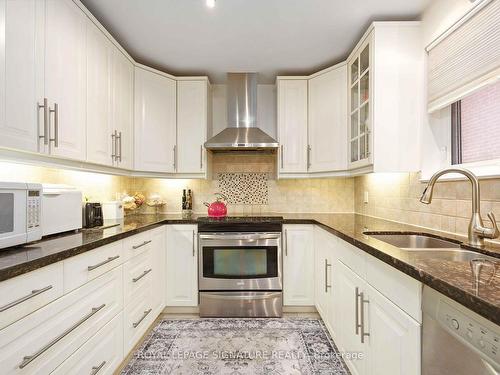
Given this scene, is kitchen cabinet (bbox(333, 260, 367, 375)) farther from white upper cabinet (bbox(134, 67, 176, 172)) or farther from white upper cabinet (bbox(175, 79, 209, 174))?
white upper cabinet (bbox(134, 67, 176, 172))

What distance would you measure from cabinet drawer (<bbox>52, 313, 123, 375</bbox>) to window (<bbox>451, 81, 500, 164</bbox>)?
233 cm

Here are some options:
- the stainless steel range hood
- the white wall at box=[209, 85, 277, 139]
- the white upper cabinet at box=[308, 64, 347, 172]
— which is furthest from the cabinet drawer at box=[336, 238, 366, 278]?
the white wall at box=[209, 85, 277, 139]

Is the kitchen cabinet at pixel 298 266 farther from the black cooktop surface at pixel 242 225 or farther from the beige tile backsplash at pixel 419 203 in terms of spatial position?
the beige tile backsplash at pixel 419 203

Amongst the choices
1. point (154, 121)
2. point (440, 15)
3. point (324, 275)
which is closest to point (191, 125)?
point (154, 121)

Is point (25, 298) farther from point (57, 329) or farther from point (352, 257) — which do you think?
point (352, 257)

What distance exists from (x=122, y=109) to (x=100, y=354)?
183 cm

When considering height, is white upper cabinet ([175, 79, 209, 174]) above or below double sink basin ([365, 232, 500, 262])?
above

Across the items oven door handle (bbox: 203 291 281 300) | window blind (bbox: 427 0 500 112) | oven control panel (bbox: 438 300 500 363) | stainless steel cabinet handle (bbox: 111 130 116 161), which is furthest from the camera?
oven door handle (bbox: 203 291 281 300)

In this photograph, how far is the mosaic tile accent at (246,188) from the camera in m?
3.13

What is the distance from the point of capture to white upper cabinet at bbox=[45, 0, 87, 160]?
1446 millimetres

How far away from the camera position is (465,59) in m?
1.51

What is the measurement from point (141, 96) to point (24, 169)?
50.0 inches

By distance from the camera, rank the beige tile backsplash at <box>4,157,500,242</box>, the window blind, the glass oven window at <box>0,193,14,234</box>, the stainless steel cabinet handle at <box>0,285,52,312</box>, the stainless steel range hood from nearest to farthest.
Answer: the stainless steel cabinet handle at <box>0,285,52,312</box> → the glass oven window at <box>0,193,14,234</box> → the window blind → the beige tile backsplash at <box>4,157,500,242</box> → the stainless steel range hood

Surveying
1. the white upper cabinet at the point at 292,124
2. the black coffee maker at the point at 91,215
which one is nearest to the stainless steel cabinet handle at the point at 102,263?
the black coffee maker at the point at 91,215
